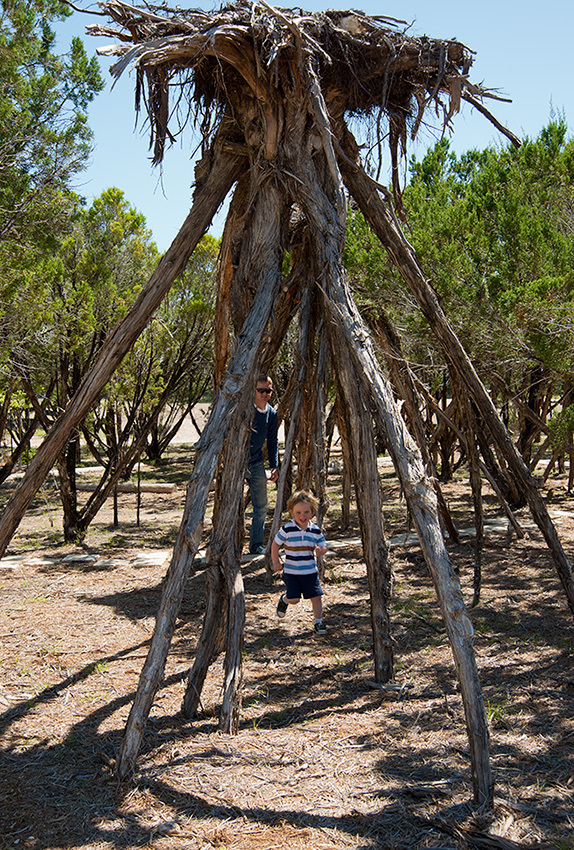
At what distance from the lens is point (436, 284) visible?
23.5 feet

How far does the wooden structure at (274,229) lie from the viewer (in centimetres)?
340

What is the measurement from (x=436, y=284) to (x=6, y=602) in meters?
4.78

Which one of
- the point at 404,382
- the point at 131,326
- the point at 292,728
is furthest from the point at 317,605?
the point at 404,382

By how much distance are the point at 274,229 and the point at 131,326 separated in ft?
3.32

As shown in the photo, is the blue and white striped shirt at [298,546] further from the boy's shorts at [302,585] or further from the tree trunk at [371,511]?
the tree trunk at [371,511]

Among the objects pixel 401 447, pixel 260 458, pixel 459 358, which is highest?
pixel 459 358

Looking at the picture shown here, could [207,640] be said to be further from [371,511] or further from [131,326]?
[131,326]

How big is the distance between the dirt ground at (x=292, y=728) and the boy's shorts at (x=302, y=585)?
1.17 feet

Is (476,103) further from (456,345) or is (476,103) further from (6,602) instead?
(6,602)

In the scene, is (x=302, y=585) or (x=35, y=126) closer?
(x=302, y=585)

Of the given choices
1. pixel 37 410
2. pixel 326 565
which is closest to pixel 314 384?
pixel 326 565

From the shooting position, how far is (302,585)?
4586mm

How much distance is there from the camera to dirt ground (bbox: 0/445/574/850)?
265cm

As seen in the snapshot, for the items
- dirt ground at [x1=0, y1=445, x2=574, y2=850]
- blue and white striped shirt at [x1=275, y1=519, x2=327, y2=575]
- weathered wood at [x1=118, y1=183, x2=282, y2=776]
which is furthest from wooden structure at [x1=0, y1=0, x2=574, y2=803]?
blue and white striped shirt at [x1=275, y1=519, x2=327, y2=575]
